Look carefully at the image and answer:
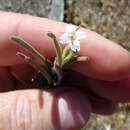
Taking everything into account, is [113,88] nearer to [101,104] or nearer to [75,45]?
[101,104]

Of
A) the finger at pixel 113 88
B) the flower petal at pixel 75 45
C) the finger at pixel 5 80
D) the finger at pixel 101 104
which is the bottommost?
the finger at pixel 101 104

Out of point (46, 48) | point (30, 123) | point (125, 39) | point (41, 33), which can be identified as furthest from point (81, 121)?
point (125, 39)

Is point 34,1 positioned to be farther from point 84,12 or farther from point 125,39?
point 125,39

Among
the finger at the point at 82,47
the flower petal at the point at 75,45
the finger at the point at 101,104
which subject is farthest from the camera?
the finger at the point at 101,104

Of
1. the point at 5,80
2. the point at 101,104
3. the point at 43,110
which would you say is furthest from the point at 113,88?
the point at 5,80

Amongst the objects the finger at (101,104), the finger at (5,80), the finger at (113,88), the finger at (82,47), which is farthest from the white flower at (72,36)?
the finger at (5,80)

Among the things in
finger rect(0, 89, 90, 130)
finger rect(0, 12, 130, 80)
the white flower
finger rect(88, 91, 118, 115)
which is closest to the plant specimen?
the white flower

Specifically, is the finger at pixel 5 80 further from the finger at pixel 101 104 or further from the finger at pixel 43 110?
the finger at pixel 101 104

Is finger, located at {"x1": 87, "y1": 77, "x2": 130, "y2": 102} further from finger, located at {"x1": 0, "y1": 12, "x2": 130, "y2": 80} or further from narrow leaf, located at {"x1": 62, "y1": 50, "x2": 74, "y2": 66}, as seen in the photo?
narrow leaf, located at {"x1": 62, "y1": 50, "x2": 74, "y2": 66}
